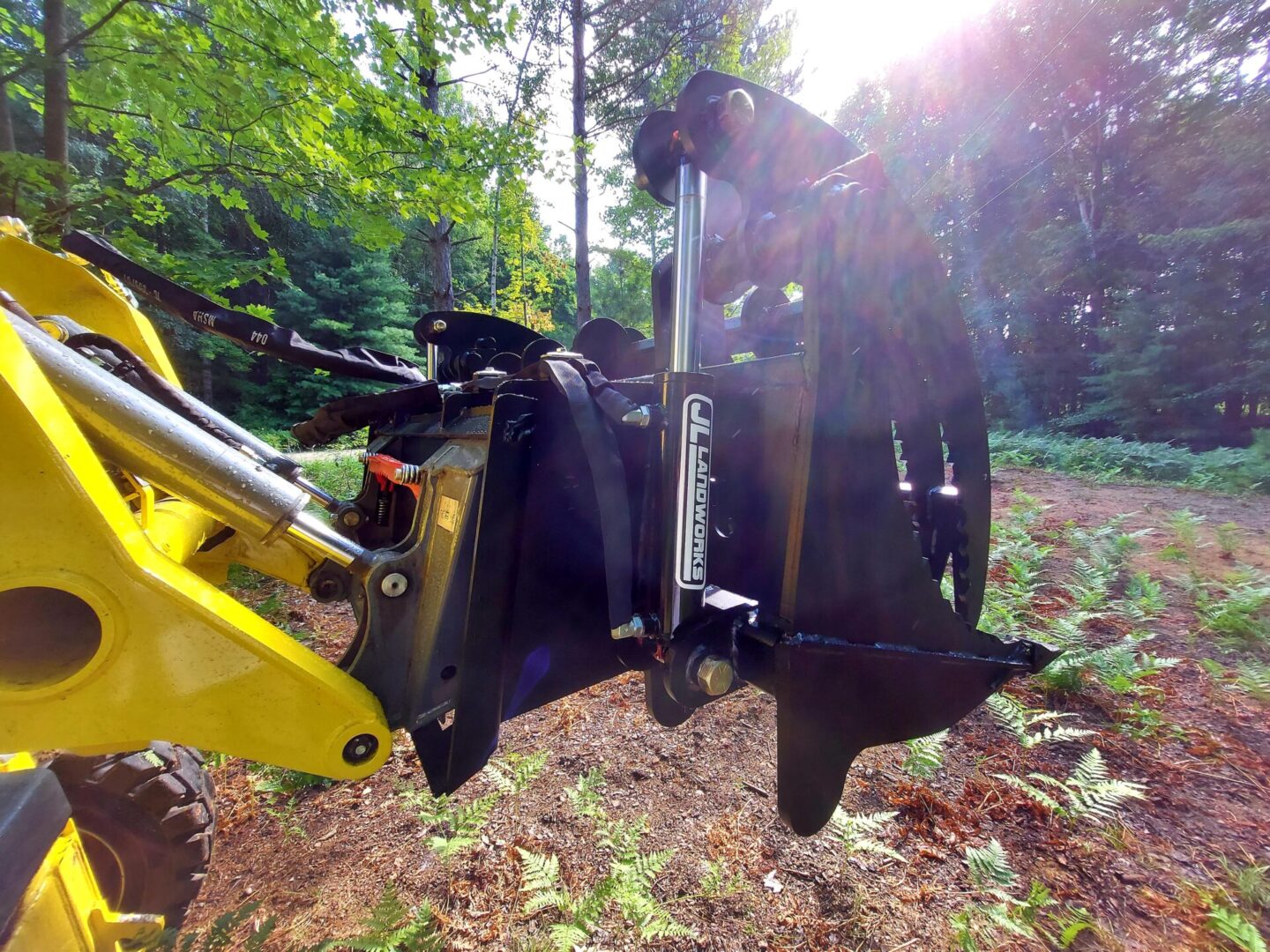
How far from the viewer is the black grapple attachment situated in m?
1.17

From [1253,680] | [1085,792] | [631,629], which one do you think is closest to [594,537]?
[631,629]

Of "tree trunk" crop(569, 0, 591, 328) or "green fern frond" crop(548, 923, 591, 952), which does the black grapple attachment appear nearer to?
"green fern frond" crop(548, 923, 591, 952)

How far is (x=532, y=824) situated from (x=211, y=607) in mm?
1736

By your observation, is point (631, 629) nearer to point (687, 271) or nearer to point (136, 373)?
point (687, 271)

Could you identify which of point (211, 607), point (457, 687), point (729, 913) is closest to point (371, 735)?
point (457, 687)

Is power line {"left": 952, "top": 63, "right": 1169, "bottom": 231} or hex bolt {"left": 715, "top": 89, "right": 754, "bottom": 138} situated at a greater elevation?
power line {"left": 952, "top": 63, "right": 1169, "bottom": 231}

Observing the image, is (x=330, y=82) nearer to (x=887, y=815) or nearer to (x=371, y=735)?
(x=371, y=735)

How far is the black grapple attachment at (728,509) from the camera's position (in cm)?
117

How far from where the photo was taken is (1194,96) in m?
15.9

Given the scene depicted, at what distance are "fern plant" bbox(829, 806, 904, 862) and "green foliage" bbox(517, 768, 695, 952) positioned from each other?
25.8 inches

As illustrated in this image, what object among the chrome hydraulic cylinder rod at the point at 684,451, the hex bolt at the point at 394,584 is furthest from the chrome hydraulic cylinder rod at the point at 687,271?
the hex bolt at the point at 394,584

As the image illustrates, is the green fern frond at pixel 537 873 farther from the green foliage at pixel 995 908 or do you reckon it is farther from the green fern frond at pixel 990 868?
the green fern frond at pixel 990 868

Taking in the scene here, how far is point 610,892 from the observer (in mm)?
1824

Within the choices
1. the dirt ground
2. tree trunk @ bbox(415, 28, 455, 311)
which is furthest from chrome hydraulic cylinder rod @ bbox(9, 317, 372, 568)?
tree trunk @ bbox(415, 28, 455, 311)
